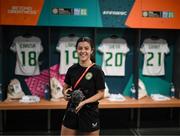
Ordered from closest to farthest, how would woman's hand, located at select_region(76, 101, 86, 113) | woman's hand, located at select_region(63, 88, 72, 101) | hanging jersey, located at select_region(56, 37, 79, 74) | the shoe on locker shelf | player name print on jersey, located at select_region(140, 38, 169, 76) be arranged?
woman's hand, located at select_region(76, 101, 86, 113) < woman's hand, located at select_region(63, 88, 72, 101) < the shoe on locker shelf < hanging jersey, located at select_region(56, 37, 79, 74) < player name print on jersey, located at select_region(140, 38, 169, 76)

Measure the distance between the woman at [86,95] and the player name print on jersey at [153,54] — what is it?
2093 millimetres

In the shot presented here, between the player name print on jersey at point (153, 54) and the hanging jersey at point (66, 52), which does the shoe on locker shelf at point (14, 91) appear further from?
the player name print on jersey at point (153, 54)

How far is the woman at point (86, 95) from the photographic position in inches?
87.7

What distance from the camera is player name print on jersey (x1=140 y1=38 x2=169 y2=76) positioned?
4211 millimetres

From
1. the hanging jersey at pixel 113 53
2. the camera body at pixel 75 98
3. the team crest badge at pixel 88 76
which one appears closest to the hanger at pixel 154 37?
the hanging jersey at pixel 113 53

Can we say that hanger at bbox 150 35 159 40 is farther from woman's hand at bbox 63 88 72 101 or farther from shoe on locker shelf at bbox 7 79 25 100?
woman's hand at bbox 63 88 72 101

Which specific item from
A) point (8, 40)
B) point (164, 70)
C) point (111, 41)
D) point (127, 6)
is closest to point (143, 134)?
point (164, 70)

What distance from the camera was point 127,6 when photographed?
381 cm

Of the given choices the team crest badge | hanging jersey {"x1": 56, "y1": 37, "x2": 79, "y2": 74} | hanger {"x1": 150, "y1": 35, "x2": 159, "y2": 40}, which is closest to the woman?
the team crest badge

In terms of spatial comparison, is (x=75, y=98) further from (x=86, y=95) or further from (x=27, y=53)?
(x=27, y=53)

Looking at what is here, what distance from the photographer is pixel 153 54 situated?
4.22 meters

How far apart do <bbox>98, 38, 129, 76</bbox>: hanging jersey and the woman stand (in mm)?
1846

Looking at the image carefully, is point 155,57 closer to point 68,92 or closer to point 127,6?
point 127,6

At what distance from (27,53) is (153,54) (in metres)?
1.89
